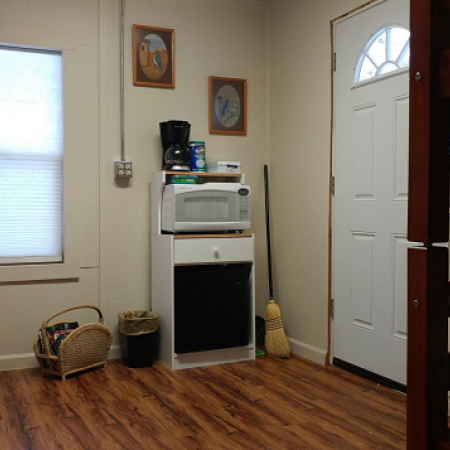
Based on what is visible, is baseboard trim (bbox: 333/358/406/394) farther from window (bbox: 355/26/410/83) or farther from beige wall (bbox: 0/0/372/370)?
window (bbox: 355/26/410/83)

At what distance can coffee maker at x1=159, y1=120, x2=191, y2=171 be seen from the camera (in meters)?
3.96

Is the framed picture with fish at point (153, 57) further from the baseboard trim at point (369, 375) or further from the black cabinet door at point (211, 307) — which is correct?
the baseboard trim at point (369, 375)

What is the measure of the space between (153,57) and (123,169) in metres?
0.84

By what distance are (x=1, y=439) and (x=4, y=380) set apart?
0.98m

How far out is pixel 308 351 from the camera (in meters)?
4.02

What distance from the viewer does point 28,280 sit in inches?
150

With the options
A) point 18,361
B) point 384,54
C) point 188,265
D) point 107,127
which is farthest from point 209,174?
point 18,361

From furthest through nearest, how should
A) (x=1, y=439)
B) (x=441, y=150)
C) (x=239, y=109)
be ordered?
(x=239, y=109), (x=1, y=439), (x=441, y=150)

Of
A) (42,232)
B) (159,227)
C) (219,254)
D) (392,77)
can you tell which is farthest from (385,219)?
(42,232)

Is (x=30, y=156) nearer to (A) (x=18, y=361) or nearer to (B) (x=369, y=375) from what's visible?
(A) (x=18, y=361)

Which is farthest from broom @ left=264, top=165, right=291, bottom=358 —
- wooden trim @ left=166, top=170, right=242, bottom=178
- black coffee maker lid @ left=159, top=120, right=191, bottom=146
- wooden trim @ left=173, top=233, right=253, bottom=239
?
black coffee maker lid @ left=159, top=120, right=191, bottom=146

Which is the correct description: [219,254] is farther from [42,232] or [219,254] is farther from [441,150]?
[441,150]

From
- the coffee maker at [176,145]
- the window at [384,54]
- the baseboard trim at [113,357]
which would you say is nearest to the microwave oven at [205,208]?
the coffee maker at [176,145]

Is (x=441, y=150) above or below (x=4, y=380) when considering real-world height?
above
